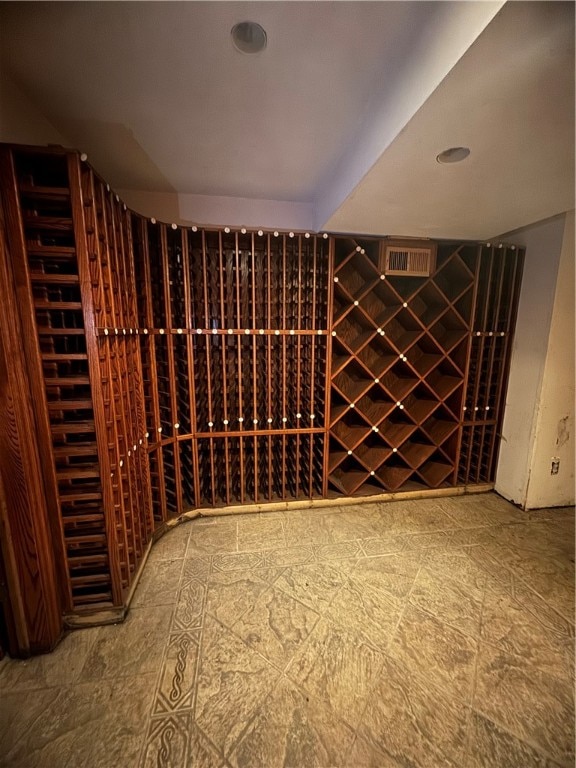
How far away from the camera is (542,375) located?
194cm

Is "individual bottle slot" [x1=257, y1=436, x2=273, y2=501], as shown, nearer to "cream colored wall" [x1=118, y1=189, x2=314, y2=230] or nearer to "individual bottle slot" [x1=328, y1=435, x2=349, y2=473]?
"individual bottle slot" [x1=328, y1=435, x2=349, y2=473]

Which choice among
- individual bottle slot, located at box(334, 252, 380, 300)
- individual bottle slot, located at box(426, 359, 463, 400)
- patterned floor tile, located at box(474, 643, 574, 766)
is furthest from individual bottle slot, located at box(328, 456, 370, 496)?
individual bottle slot, located at box(334, 252, 380, 300)

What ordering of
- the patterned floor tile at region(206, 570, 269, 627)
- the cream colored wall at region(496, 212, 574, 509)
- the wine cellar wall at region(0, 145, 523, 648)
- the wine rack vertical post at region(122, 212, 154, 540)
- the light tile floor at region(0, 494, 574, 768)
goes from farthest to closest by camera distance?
the cream colored wall at region(496, 212, 574, 509) → the wine rack vertical post at region(122, 212, 154, 540) → the patterned floor tile at region(206, 570, 269, 627) → the wine cellar wall at region(0, 145, 523, 648) → the light tile floor at region(0, 494, 574, 768)

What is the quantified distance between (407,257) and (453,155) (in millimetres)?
864

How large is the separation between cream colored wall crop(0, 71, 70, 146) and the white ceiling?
35 millimetres

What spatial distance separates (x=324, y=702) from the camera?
97 centimetres

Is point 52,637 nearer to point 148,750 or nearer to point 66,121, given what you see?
point 148,750

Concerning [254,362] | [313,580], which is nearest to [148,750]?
[313,580]

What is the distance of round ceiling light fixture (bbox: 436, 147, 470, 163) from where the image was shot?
106cm

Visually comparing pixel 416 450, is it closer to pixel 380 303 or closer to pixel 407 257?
pixel 380 303

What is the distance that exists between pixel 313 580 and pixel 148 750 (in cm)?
83

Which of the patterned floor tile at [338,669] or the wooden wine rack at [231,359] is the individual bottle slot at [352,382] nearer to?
the wooden wine rack at [231,359]

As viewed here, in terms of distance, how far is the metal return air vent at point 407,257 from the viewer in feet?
6.33

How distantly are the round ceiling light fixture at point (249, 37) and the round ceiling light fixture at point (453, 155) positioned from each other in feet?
2.38
